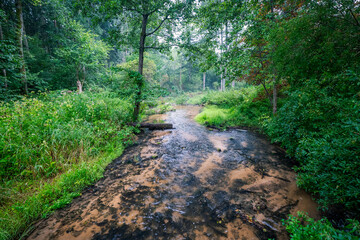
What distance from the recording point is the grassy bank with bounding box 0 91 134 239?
2369mm

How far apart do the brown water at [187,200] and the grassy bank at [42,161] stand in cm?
30

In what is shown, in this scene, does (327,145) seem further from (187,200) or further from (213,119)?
(213,119)

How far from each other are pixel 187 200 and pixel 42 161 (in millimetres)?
3698

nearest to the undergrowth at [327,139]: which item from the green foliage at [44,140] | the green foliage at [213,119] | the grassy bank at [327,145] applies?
the grassy bank at [327,145]

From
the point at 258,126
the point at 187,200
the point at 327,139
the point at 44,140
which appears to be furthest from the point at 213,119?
the point at 44,140

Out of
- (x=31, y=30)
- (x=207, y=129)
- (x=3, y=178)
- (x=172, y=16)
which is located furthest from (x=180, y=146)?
(x=31, y=30)

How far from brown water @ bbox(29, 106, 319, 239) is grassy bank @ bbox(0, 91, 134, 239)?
30 cm

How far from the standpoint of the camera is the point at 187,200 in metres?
2.71

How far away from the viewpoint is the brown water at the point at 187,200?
2084 millimetres

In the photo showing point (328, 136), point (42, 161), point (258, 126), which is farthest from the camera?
point (258, 126)

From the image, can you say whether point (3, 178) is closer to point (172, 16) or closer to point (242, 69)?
point (172, 16)

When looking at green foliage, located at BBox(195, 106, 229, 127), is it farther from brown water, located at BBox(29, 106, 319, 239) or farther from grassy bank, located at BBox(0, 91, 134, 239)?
grassy bank, located at BBox(0, 91, 134, 239)

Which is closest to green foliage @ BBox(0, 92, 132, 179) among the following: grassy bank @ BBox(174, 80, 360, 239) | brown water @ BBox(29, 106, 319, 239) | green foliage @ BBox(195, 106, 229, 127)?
brown water @ BBox(29, 106, 319, 239)

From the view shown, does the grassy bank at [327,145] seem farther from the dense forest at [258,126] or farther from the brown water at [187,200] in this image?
the brown water at [187,200]
